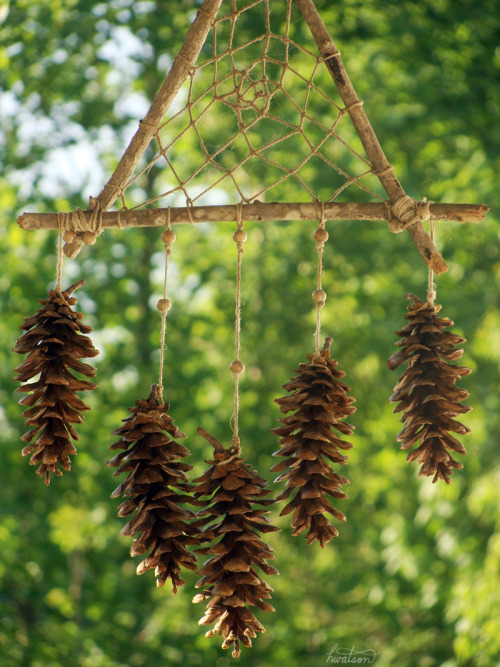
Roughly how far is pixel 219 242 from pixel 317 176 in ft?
1.51

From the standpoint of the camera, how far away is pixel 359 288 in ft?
7.63

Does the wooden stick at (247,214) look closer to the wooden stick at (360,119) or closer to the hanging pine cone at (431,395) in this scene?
the wooden stick at (360,119)

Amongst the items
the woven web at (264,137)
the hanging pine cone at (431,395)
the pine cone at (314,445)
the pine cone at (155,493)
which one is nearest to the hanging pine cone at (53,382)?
the pine cone at (155,493)

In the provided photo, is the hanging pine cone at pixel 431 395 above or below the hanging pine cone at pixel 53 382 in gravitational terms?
above

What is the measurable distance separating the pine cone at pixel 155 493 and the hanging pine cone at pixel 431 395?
0.83ft

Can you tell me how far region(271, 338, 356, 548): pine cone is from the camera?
0.73 meters

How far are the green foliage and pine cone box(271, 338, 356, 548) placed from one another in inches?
52.1

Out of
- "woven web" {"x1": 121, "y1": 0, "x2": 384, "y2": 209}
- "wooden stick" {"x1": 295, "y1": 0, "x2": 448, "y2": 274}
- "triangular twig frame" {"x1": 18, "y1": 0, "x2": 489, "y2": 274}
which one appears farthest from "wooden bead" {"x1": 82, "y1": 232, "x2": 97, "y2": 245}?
"woven web" {"x1": 121, "y1": 0, "x2": 384, "y2": 209}

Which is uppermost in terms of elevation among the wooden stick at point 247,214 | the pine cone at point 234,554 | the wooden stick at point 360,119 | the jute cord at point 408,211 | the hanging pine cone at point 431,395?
the wooden stick at point 360,119

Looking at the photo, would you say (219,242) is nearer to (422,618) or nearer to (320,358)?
(422,618)

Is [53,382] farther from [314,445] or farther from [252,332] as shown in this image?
[252,332]

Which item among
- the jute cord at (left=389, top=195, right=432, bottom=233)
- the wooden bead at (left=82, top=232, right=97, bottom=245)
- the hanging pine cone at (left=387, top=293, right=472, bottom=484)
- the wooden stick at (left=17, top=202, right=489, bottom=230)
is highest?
the jute cord at (left=389, top=195, right=432, bottom=233)

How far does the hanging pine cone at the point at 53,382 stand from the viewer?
2.50ft

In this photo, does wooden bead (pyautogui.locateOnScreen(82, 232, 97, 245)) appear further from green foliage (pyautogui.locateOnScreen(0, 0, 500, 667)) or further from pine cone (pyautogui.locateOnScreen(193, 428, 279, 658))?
green foliage (pyautogui.locateOnScreen(0, 0, 500, 667))
